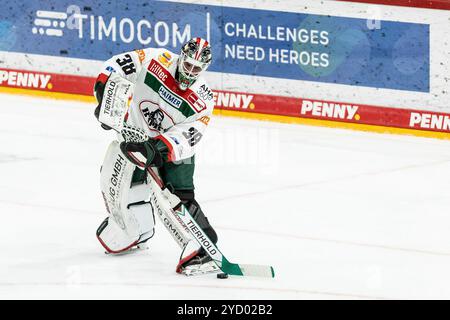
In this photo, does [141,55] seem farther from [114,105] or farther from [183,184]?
[183,184]

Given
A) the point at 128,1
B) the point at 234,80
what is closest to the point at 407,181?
the point at 234,80

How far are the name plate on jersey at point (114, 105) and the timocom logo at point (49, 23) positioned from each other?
6.84m

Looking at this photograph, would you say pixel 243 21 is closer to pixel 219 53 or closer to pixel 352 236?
pixel 219 53

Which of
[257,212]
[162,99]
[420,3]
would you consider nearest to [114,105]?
[162,99]

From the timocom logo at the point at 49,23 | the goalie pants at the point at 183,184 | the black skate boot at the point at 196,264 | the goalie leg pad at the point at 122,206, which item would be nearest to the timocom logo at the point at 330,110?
the timocom logo at the point at 49,23

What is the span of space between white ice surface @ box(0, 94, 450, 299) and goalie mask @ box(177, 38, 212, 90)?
1166mm

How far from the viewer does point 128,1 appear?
13.8 metres

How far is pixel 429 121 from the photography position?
491 inches

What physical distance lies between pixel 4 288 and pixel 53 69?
743cm

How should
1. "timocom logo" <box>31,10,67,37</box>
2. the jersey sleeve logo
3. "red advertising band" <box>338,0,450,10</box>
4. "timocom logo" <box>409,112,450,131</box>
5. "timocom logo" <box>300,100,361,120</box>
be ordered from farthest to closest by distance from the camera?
1. "timocom logo" <box>31,10,67,37</box>
2. "timocom logo" <box>300,100,361,120</box>
3. "timocom logo" <box>409,112,450,131</box>
4. "red advertising band" <box>338,0,450,10</box>
5. the jersey sleeve logo

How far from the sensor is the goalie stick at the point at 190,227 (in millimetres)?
7449

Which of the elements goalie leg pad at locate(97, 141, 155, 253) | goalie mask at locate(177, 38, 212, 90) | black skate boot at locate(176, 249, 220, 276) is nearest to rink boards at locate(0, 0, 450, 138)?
goalie leg pad at locate(97, 141, 155, 253)

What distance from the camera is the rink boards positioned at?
40.8 ft

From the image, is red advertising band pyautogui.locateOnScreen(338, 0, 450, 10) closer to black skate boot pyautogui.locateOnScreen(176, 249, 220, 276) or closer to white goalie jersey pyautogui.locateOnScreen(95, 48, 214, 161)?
white goalie jersey pyautogui.locateOnScreen(95, 48, 214, 161)
